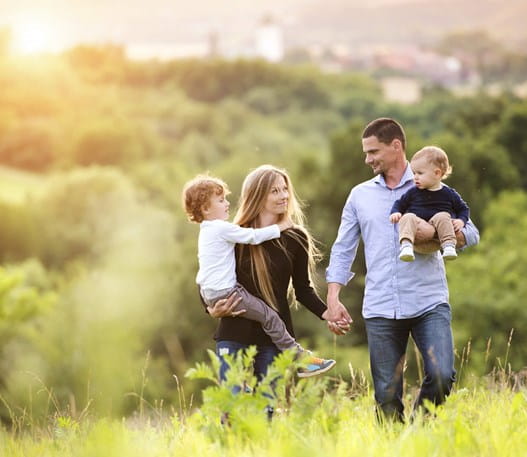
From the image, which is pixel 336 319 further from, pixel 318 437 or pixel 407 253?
pixel 318 437

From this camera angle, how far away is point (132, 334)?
36.7 meters

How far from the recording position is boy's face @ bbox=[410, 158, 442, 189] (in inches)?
195

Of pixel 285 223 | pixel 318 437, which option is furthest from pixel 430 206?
pixel 318 437

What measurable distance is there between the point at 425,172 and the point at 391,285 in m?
0.62

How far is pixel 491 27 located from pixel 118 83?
3979 cm

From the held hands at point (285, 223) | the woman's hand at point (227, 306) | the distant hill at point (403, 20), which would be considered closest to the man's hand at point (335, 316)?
the held hands at point (285, 223)

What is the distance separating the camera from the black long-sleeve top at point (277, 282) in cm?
497

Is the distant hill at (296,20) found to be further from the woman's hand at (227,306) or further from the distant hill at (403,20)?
the woman's hand at (227,306)

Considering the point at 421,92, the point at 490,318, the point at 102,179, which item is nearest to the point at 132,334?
the point at 490,318

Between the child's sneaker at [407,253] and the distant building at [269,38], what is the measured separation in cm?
11470

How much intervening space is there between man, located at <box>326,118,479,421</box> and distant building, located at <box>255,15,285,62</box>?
114 metres

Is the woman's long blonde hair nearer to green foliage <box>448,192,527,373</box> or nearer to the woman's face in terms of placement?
the woman's face

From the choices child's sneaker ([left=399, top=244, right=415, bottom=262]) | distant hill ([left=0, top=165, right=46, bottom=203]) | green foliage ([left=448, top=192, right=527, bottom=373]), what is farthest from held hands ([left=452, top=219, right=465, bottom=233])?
distant hill ([left=0, top=165, right=46, bottom=203])

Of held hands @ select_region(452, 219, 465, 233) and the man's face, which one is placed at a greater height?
the man's face
